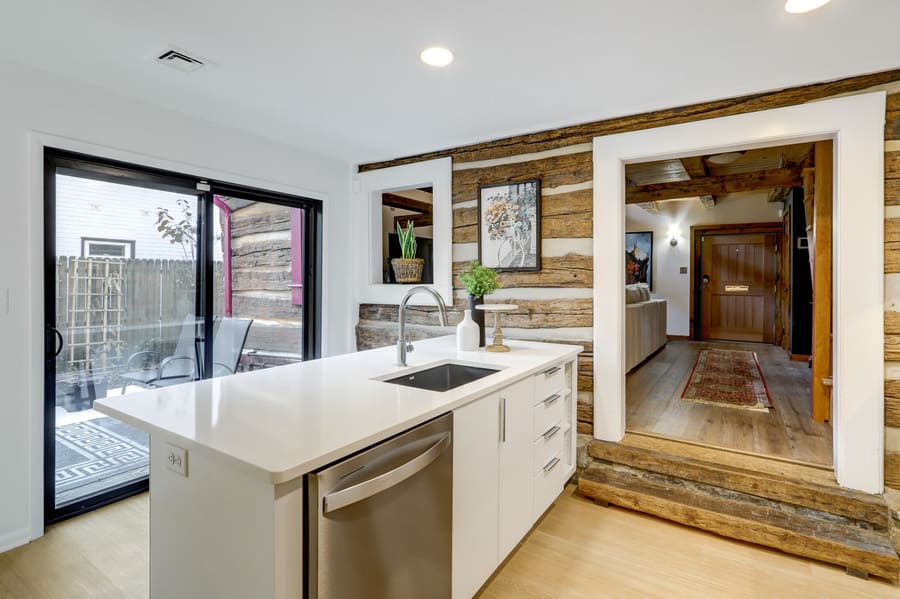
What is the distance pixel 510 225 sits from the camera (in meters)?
3.19

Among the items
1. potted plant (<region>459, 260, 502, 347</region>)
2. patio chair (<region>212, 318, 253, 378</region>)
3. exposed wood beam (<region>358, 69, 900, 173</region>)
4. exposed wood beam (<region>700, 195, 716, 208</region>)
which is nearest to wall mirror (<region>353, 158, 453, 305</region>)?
exposed wood beam (<region>358, 69, 900, 173</region>)

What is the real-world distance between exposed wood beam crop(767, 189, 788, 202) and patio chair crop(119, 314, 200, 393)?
768 cm

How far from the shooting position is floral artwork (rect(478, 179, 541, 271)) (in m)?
3.09

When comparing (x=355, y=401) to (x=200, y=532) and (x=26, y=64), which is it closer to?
(x=200, y=532)

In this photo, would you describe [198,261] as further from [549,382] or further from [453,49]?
[549,382]

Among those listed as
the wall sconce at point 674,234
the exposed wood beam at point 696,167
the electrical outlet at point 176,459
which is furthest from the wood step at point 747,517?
the wall sconce at point 674,234

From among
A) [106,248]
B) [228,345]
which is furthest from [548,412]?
[106,248]

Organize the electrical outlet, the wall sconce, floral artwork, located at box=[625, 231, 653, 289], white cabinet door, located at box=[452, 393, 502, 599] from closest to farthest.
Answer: the electrical outlet → white cabinet door, located at box=[452, 393, 502, 599] → the wall sconce → floral artwork, located at box=[625, 231, 653, 289]

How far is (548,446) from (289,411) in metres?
1.47

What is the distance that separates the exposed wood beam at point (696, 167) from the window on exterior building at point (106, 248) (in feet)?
16.1

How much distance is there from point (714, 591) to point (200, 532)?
2.01 meters

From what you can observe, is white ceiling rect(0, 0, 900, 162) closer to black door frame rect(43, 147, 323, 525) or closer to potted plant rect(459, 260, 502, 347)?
black door frame rect(43, 147, 323, 525)

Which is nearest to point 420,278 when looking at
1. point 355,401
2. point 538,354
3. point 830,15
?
point 538,354

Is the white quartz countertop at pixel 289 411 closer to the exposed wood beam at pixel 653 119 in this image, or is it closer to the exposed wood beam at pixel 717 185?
the exposed wood beam at pixel 653 119
